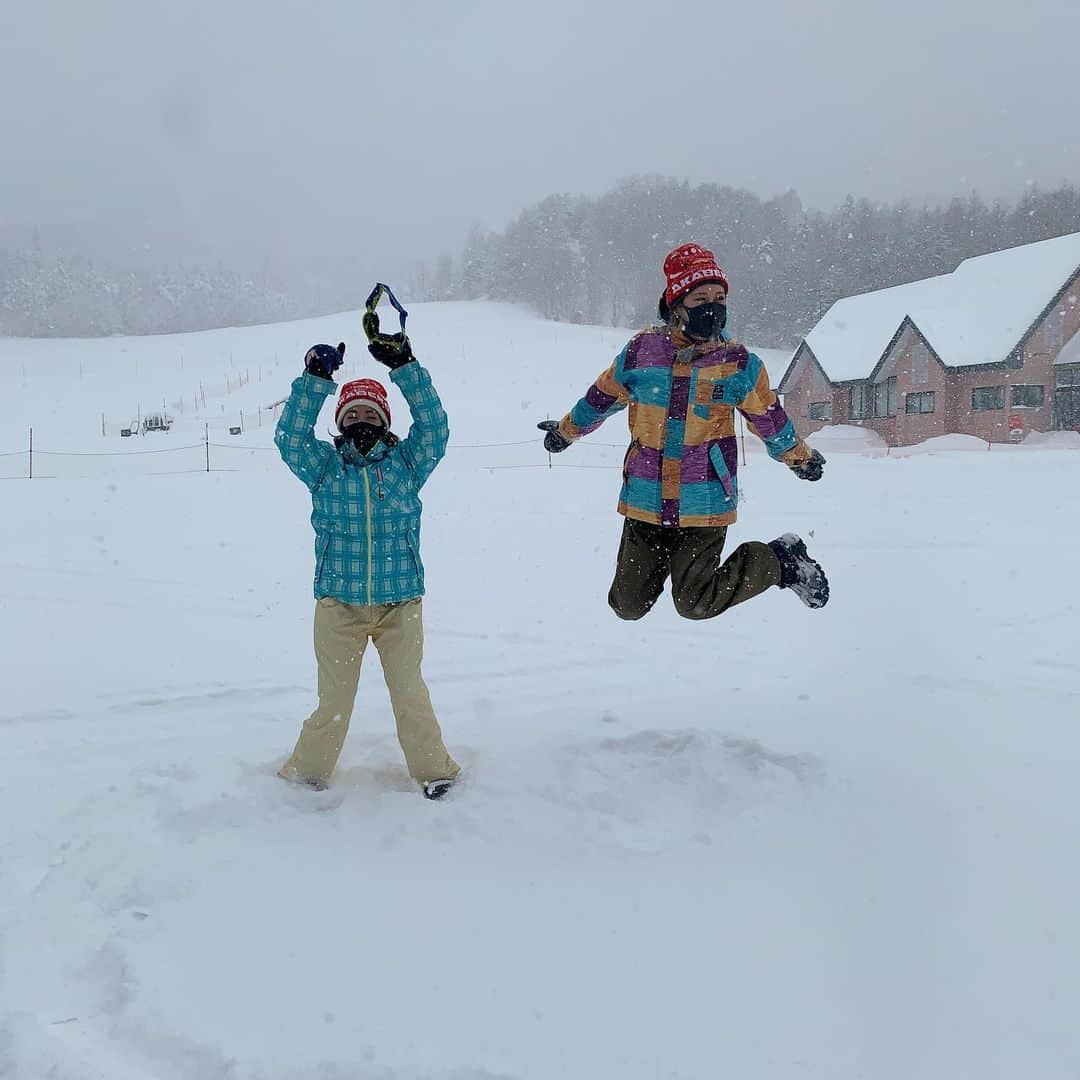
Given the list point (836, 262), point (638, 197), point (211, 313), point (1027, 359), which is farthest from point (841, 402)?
point (211, 313)

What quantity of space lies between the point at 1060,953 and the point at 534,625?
13.8 ft

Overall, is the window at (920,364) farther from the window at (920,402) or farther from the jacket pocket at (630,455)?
the jacket pocket at (630,455)

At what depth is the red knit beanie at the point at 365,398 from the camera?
3.32m

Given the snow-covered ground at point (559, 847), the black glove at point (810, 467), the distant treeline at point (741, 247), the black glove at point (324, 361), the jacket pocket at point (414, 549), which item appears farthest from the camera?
the distant treeline at point (741, 247)

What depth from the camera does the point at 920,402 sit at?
2980cm

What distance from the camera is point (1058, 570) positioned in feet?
24.5

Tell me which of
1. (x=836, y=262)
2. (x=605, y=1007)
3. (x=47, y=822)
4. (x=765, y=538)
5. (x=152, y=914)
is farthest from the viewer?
(x=836, y=262)

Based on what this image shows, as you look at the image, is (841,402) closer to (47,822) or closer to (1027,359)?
(1027,359)

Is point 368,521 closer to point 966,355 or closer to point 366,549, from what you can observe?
point 366,549

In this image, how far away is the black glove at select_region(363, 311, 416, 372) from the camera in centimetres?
317

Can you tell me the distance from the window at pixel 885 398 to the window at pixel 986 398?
9.94 ft

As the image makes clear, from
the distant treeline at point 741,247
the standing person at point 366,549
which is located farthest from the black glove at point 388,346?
the distant treeline at point 741,247

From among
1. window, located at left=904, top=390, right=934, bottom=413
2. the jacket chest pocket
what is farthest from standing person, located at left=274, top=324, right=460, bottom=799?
window, located at left=904, top=390, right=934, bottom=413

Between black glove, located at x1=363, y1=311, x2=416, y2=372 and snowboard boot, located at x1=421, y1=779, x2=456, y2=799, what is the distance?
173cm
